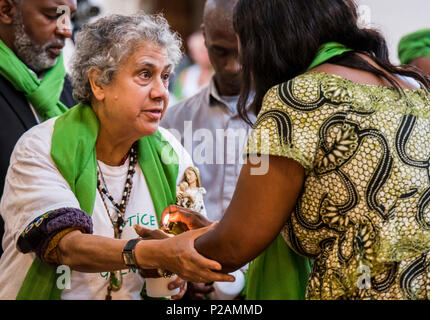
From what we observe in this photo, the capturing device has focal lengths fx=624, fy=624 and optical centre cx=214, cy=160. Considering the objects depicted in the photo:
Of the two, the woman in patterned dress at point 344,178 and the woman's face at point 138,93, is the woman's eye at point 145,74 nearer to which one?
the woman's face at point 138,93

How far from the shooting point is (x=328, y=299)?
2117 millimetres

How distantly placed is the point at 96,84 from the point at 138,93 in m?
0.21

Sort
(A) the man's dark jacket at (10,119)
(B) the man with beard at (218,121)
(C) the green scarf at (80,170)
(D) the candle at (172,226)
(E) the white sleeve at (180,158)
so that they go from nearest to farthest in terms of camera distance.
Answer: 1. (C) the green scarf at (80,170)
2. (D) the candle at (172,226)
3. (E) the white sleeve at (180,158)
4. (A) the man's dark jacket at (10,119)
5. (B) the man with beard at (218,121)

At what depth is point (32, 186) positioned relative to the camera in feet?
7.98

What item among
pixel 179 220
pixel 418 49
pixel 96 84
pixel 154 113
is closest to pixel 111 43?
pixel 96 84

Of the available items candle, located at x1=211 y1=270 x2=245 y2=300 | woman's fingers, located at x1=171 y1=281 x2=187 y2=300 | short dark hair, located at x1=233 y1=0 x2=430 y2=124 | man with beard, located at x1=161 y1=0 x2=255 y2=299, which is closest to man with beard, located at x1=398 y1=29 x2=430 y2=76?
man with beard, located at x1=161 y1=0 x2=255 y2=299

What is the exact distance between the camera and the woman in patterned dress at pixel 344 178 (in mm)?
2025

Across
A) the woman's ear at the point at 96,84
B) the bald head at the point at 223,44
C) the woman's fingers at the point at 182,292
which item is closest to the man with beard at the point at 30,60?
the woman's ear at the point at 96,84

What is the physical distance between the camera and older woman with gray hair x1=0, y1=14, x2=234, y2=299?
237cm

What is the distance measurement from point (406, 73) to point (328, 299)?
2.78 feet

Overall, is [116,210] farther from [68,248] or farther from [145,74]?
[145,74]

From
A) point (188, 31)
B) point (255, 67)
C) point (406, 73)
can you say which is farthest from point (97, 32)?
point (188, 31)

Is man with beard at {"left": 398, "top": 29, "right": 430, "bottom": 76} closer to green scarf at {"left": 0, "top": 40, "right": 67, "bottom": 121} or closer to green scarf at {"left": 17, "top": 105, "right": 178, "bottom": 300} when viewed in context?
green scarf at {"left": 17, "top": 105, "right": 178, "bottom": 300}

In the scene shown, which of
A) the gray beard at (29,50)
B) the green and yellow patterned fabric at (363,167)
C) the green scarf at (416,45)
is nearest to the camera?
the green and yellow patterned fabric at (363,167)
